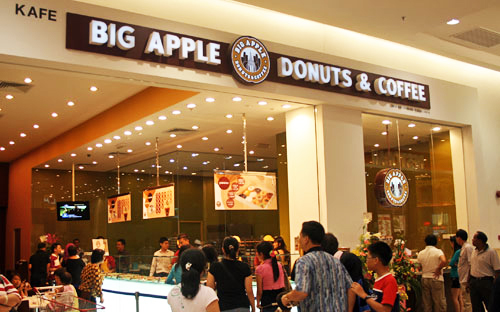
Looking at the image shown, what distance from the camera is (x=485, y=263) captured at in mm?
8359

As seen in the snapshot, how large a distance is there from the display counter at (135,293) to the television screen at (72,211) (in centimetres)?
435

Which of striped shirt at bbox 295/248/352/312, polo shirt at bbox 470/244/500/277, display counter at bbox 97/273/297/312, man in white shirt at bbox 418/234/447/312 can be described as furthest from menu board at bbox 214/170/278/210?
striped shirt at bbox 295/248/352/312

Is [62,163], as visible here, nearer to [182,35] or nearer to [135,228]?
[135,228]

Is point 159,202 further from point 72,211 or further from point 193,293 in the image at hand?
point 193,293

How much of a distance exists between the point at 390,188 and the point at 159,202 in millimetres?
4723

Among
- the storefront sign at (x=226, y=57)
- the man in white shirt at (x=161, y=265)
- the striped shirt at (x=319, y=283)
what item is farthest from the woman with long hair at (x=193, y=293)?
the man in white shirt at (x=161, y=265)

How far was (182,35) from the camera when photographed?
303 inches

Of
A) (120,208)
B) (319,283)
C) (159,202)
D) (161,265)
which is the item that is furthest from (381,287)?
(120,208)

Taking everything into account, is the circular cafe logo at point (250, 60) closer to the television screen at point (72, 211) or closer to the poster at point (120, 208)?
the poster at point (120, 208)

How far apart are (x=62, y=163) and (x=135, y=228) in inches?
134

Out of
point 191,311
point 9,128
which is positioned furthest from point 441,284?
point 9,128

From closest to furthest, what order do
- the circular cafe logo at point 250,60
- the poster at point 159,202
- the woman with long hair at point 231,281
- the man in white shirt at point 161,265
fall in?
the woman with long hair at point 231,281 < the circular cafe logo at point 250,60 < the man in white shirt at point 161,265 < the poster at point 159,202

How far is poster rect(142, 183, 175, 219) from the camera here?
1130 cm

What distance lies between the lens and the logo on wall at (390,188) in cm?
1009
